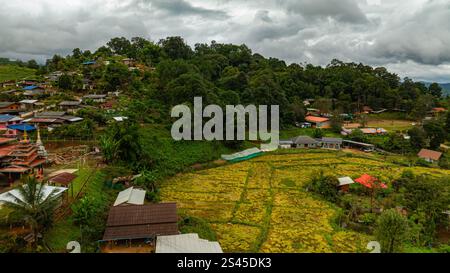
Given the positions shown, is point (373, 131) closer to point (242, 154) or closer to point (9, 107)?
point (242, 154)

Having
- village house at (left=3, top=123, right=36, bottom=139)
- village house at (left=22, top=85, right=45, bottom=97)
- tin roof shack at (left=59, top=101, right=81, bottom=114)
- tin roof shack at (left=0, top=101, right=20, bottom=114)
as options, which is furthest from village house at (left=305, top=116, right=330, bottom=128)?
tin roof shack at (left=0, top=101, right=20, bottom=114)

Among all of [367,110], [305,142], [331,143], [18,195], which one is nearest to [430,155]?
[331,143]

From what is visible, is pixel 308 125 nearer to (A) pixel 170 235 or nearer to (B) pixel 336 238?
(B) pixel 336 238

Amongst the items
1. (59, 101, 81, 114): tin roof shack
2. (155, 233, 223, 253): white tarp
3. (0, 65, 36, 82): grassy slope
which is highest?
(0, 65, 36, 82): grassy slope

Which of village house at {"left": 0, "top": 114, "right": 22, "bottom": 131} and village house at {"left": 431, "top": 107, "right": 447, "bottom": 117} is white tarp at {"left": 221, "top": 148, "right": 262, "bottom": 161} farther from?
village house at {"left": 431, "top": 107, "right": 447, "bottom": 117}

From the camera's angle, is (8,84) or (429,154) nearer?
(429,154)

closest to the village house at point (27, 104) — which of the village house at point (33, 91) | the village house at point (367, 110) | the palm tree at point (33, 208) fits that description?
the village house at point (33, 91)

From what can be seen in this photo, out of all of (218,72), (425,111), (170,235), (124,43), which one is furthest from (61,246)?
→ (124,43)
